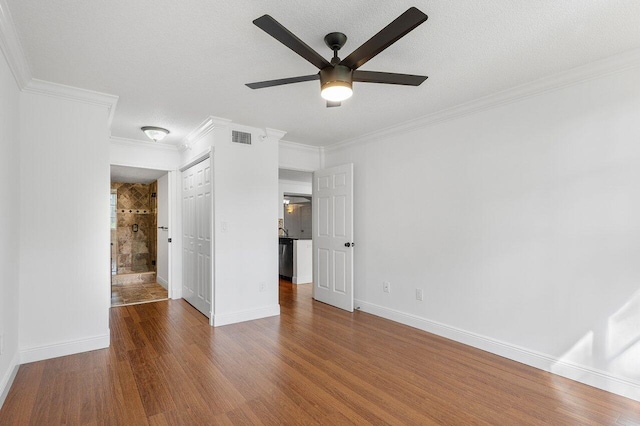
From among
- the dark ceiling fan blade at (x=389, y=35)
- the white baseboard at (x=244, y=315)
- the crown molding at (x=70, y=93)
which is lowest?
the white baseboard at (x=244, y=315)

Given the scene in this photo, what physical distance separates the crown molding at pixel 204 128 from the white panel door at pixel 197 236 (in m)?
0.35

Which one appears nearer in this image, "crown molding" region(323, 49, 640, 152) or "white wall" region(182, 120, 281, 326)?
"crown molding" region(323, 49, 640, 152)

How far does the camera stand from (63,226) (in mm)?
3156

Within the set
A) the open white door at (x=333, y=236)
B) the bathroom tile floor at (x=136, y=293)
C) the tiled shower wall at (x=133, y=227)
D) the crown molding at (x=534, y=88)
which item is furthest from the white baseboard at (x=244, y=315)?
the tiled shower wall at (x=133, y=227)

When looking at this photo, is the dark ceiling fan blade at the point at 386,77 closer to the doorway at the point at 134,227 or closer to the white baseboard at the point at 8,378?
the white baseboard at the point at 8,378

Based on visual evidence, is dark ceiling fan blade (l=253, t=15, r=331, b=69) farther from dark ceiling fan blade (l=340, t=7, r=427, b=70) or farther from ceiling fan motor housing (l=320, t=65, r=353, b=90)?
dark ceiling fan blade (l=340, t=7, r=427, b=70)

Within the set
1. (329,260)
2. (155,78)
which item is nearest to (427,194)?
(329,260)

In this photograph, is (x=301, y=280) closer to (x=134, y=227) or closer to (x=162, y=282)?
(x=162, y=282)

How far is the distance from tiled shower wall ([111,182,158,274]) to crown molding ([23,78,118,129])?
4.91 meters

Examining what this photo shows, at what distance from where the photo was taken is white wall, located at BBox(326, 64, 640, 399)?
2.56 m

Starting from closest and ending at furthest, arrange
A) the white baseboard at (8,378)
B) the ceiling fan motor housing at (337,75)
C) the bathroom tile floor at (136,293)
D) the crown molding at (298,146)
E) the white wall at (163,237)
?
the ceiling fan motor housing at (337,75) → the white baseboard at (8,378) → the crown molding at (298,146) → the bathroom tile floor at (136,293) → the white wall at (163,237)

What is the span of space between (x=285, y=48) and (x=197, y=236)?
3.20 meters

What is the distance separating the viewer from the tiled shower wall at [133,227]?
26.6 feet

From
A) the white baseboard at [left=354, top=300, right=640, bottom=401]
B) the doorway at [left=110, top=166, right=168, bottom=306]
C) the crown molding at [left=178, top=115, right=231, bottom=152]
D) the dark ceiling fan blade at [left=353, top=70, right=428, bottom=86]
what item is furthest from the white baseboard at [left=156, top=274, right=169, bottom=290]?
the dark ceiling fan blade at [left=353, top=70, right=428, bottom=86]
